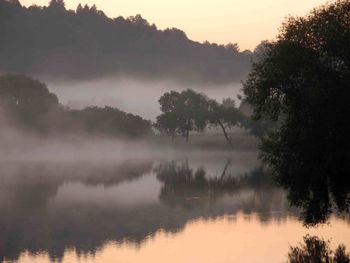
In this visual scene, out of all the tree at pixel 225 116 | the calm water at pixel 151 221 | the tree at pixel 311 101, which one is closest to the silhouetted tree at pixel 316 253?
the calm water at pixel 151 221

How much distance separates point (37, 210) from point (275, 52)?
3770cm

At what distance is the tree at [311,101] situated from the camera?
42156 millimetres

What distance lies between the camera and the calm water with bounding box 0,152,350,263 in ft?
147

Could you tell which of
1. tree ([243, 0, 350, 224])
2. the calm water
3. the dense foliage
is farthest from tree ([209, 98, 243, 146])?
tree ([243, 0, 350, 224])

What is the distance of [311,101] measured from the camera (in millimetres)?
42938

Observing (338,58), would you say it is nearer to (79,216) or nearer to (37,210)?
(79,216)

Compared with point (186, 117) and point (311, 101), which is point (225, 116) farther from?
point (311, 101)

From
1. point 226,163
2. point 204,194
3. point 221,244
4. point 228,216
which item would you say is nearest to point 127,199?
point 204,194

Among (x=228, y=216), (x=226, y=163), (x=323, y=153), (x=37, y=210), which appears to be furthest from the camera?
(x=226, y=163)

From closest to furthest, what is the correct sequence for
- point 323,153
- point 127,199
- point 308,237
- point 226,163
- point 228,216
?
point 323,153 → point 308,237 → point 228,216 → point 127,199 → point 226,163

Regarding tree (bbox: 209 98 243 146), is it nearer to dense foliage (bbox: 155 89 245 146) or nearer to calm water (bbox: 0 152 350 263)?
dense foliage (bbox: 155 89 245 146)

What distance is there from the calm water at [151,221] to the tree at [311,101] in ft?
15.6

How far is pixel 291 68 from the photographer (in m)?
44.6

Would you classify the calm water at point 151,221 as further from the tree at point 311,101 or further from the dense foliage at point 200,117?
the dense foliage at point 200,117
